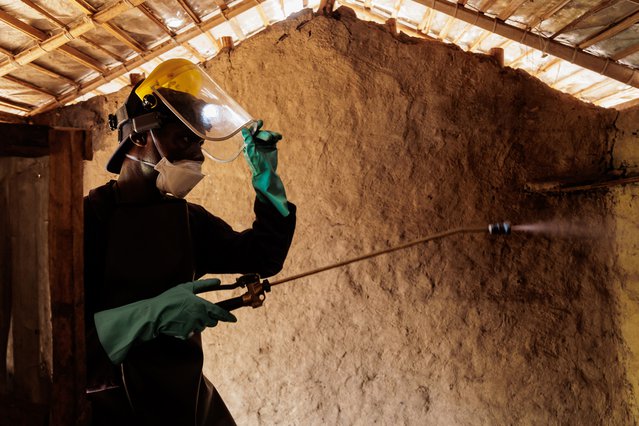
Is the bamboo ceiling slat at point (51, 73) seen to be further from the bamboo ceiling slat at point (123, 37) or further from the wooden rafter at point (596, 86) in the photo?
the wooden rafter at point (596, 86)

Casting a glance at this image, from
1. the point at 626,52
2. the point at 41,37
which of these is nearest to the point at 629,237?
the point at 626,52

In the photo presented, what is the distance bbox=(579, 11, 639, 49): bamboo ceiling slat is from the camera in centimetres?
251

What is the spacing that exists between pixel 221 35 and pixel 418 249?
7.68 feet

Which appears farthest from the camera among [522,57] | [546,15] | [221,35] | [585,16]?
[221,35]

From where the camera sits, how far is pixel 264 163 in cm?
204

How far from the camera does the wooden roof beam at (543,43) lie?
2973mm

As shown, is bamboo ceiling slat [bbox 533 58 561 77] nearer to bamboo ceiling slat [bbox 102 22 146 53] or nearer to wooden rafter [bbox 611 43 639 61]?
wooden rafter [bbox 611 43 639 61]

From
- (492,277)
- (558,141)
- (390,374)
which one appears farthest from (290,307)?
(558,141)

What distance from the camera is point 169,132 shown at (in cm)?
196

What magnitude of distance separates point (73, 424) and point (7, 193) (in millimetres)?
819

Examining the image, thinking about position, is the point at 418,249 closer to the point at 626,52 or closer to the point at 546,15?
the point at 546,15

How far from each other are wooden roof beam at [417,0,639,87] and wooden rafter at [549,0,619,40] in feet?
0.31

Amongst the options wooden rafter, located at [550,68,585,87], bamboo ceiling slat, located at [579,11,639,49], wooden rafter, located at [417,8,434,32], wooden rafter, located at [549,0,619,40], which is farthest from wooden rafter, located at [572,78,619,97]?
wooden rafter, located at [417,8,434,32]

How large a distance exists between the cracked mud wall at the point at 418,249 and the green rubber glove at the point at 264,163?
102 centimetres
